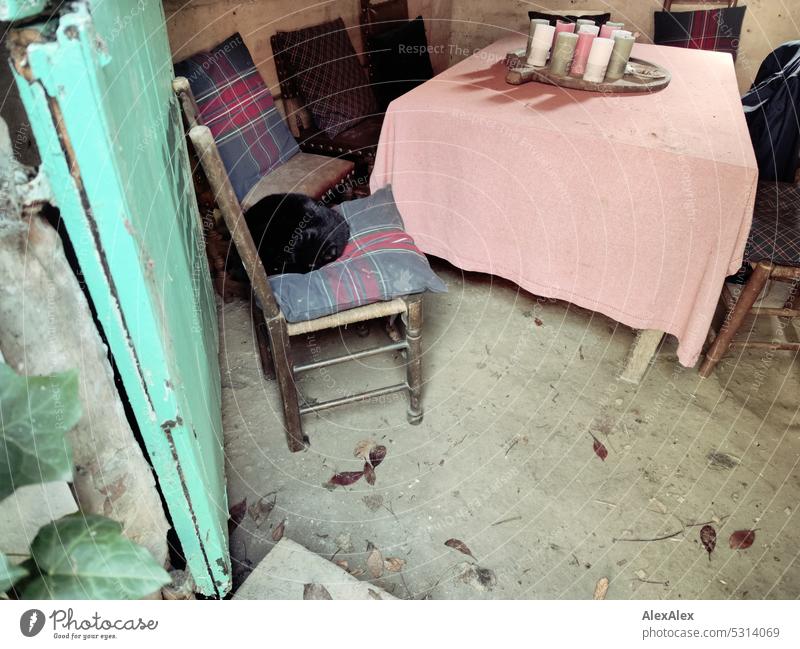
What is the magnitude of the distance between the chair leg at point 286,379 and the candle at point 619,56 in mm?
1462

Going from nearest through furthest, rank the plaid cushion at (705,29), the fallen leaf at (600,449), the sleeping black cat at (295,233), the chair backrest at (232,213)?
the chair backrest at (232,213) → the sleeping black cat at (295,233) → the fallen leaf at (600,449) → the plaid cushion at (705,29)

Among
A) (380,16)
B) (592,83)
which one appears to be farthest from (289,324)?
(380,16)

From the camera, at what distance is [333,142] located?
236 centimetres

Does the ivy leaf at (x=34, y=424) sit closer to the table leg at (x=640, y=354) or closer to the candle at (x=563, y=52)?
the table leg at (x=640, y=354)

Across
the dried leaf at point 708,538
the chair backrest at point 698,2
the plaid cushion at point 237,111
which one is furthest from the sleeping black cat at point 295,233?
the chair backrest at point 698,2

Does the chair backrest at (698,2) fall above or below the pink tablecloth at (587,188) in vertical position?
above

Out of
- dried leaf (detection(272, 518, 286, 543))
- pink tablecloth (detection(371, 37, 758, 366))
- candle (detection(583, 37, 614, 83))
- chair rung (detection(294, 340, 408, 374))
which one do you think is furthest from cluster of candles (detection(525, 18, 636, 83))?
dried leaf (detection(272, 518, 286, 543))

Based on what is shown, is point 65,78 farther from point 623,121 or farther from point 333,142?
point 333,142

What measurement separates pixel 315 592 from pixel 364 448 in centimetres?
49

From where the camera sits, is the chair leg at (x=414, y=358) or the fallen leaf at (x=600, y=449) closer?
the chair leg at (x=414, y=358)

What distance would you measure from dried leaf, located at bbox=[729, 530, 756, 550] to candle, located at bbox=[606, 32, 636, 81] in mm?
1484

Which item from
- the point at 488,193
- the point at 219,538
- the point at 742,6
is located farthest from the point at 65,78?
the point at 742,6

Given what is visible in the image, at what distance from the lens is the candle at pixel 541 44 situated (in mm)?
1975
